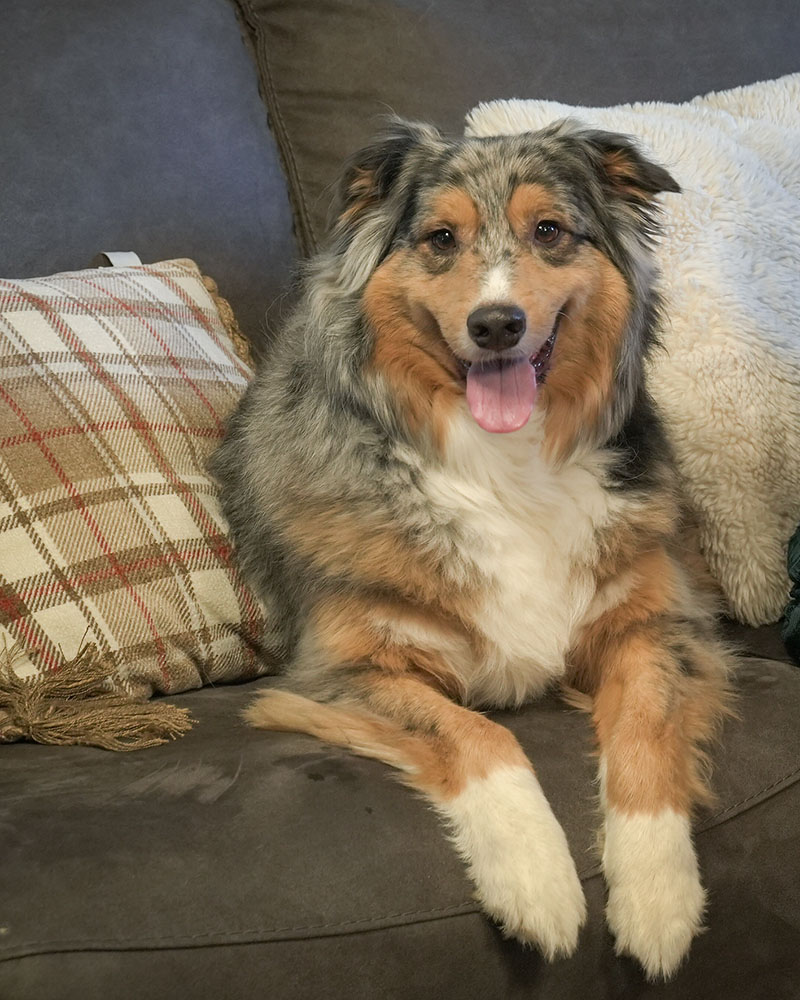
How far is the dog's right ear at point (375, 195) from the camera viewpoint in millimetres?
1755

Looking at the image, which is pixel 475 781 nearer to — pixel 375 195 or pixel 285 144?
pixel 375 195

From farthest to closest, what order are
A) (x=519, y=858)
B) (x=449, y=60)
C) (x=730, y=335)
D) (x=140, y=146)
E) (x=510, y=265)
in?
(x=449, y=60)
(x=140, y=146)
(x=730, y=335)
(x=510, y=265)
(x=519, y=858)

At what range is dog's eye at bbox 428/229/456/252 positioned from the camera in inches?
66.8

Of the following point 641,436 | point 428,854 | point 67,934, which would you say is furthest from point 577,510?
point 67,934

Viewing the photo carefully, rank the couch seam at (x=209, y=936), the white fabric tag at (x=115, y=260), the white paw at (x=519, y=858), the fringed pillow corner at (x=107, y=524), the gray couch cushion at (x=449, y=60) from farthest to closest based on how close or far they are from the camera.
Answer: the gray couch cushion at (x=449, y=60) < the white fabric tag at (x=115, y=260) < the fringed pillow corner at (x=107, y=524) < the white paw at (x=519, y=858) < the couch seam at (x=209, y=936)

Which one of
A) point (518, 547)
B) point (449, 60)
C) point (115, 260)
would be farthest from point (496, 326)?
point (449, 60)

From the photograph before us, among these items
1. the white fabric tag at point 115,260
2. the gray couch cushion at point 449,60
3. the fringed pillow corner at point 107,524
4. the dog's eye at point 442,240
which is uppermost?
the gray couch cushion at point 449,60

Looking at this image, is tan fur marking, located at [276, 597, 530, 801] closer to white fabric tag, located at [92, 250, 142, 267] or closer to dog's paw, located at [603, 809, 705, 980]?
dog's paw, located at [603, 809, 705, 980]

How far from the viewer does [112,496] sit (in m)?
1.77

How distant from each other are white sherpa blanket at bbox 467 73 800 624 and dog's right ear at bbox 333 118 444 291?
1.79 feet

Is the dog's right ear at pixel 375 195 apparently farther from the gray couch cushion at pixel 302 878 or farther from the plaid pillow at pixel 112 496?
the gray couch cushion at pixel 302 878

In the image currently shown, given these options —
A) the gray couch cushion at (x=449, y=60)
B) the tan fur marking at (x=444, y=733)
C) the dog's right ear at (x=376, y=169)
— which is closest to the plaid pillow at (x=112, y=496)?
the tan fur marking at (x=444, y=733)

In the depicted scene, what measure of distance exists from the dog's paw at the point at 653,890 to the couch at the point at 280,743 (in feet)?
0.11

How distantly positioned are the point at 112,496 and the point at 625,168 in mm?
1112
